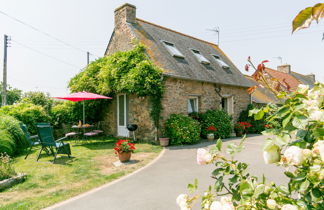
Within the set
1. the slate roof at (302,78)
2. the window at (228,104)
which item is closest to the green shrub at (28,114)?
the window at (228,104)

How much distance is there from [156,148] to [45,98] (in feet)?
38.4

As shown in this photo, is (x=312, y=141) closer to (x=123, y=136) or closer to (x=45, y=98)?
(x=123, y=136)

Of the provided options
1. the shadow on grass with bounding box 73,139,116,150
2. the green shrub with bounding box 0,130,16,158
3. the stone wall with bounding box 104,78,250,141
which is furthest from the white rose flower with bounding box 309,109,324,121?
the stone wall with bounding box 104,78,250,141

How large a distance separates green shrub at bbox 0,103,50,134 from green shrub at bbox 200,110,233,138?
835cm

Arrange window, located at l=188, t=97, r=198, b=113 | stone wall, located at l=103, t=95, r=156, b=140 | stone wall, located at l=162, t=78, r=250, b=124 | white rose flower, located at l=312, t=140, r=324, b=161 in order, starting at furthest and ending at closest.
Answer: window, located at l=188, t=97, r=198, b=113 → stone wall, located at l=162, t=78, r=250, b=124 → stone wall, located at l=103, t=95, r=156, b=140 → white rose flower, located at l=312, t=140, r=324, b=161

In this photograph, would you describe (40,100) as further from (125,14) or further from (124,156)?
(124,156)

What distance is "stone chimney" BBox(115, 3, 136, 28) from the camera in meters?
11.9

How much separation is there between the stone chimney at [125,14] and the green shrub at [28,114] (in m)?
6.50

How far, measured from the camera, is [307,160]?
1011 millimetres

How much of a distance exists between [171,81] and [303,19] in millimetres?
8979

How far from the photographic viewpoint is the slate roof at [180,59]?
10.5 meters

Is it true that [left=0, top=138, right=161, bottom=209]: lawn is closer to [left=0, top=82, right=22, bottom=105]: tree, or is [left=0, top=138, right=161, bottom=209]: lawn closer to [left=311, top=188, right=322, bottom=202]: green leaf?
[left=311, top=188, right=322, bottom=202]: green leaf

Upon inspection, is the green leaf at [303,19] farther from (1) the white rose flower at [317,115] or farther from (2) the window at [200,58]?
(2) the window at [200,58]

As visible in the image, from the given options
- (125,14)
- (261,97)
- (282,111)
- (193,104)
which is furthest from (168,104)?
(261,97)
